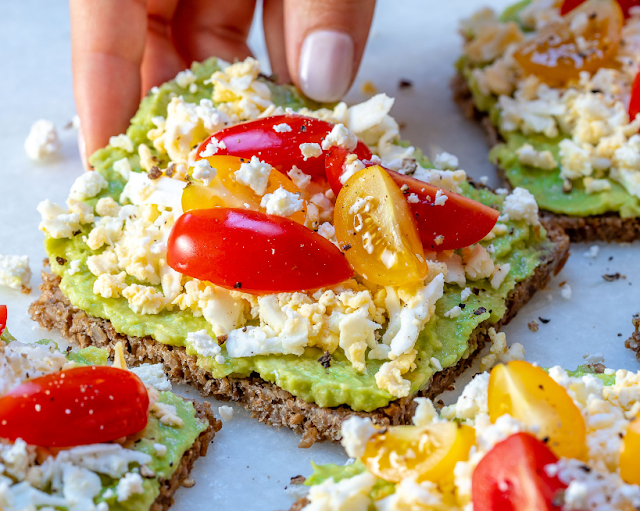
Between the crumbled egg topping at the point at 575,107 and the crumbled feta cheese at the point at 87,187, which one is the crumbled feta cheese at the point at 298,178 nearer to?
the crumbled feta cheese at the point at 87,187

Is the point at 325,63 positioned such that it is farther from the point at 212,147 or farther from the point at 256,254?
the point at 256,254

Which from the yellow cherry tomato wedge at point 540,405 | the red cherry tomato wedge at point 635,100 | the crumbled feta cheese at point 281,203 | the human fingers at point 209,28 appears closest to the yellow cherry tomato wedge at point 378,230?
the crumbled feta cheese at point 281,203

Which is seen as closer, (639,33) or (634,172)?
(634,172)

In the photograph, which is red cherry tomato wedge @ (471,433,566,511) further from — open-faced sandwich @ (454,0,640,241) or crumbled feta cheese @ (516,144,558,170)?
crumbled feta cheese @ (516,144,558,170)

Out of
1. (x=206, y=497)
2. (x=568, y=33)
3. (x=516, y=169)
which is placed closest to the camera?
(x=206, y=497)

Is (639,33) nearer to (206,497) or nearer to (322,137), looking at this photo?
(322,137)

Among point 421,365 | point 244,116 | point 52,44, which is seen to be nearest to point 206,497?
point 421,365

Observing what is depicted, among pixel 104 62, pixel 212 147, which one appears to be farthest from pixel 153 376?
pixel 104 62
